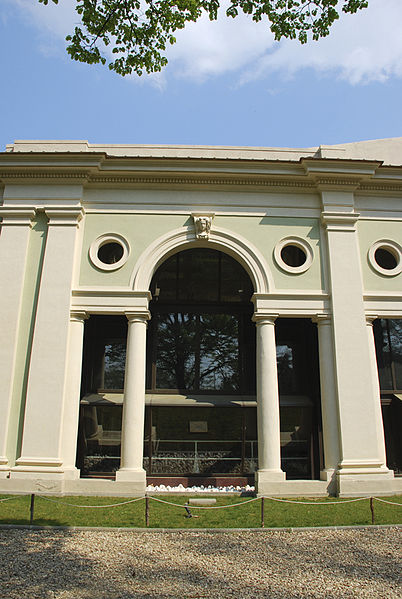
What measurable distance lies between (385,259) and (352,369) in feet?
16.2

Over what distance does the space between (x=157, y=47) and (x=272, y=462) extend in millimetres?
11929

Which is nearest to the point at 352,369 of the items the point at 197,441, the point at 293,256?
the point at 293,256

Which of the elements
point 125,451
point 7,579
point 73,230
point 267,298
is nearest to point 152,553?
point 7,579

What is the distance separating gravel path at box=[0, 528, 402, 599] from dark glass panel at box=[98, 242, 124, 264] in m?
9.94

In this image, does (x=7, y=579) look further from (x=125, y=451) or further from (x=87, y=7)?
(x=87, y=7)

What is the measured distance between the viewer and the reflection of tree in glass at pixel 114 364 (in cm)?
1800

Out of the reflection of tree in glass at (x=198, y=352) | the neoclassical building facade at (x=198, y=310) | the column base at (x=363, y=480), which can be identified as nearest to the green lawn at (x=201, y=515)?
the column base at (x=363, y=480)

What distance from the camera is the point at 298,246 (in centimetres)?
1720

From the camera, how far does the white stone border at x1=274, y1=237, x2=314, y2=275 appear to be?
1673cm

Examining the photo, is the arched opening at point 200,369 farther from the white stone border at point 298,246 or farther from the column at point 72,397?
the column at point 72,397

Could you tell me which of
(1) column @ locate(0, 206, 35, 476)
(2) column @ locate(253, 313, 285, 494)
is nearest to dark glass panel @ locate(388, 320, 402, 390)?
(2) column @ locate(253, 313, 285, 494)

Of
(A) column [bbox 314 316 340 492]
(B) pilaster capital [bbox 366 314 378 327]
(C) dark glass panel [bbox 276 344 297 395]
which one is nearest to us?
(A) column [bbox 314 316 340 492]

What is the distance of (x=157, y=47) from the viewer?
9844mm

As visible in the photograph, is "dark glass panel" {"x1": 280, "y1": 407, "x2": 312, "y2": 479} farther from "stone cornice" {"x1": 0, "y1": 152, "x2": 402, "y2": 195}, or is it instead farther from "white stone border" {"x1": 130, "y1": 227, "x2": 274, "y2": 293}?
"stone cornice" {"x1": 0, "y1": 152, "x2": 402, "y2": 195}
